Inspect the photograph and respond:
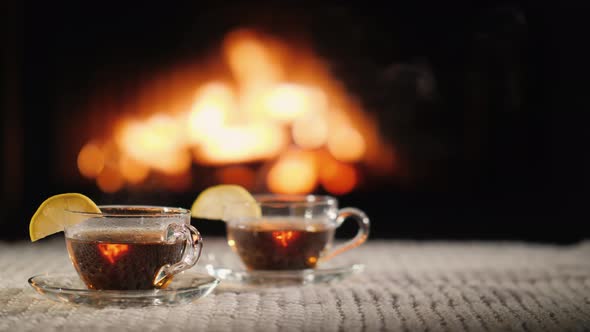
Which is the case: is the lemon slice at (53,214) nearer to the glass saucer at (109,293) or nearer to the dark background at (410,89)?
the glass saucer at (109,293)

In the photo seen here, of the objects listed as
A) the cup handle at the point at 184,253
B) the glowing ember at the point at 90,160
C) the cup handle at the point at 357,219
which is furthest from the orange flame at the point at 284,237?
the glowing ember at the point at 90,160

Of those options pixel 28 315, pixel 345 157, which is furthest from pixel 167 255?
pixel 345 157

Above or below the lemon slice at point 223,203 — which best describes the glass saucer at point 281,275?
below

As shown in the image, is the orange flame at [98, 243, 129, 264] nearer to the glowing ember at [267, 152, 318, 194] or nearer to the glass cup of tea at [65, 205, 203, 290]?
the glass cup of tea at [65, 205, 203, 290]

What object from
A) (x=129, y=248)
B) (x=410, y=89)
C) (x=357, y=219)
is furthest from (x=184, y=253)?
(x=410, y=89)

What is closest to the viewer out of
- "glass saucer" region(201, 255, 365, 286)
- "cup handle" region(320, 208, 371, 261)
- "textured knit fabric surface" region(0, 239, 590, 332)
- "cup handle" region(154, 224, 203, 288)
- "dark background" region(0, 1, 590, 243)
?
"textured knit fabric surface" region(0, 239, 590, 332)

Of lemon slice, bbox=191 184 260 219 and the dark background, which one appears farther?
the dark background

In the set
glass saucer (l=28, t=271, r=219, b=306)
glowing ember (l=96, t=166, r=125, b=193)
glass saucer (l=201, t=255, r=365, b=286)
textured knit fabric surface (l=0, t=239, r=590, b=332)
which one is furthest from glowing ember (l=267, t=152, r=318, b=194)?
glass saucer (l=28, t=271, r=219, b=306)
